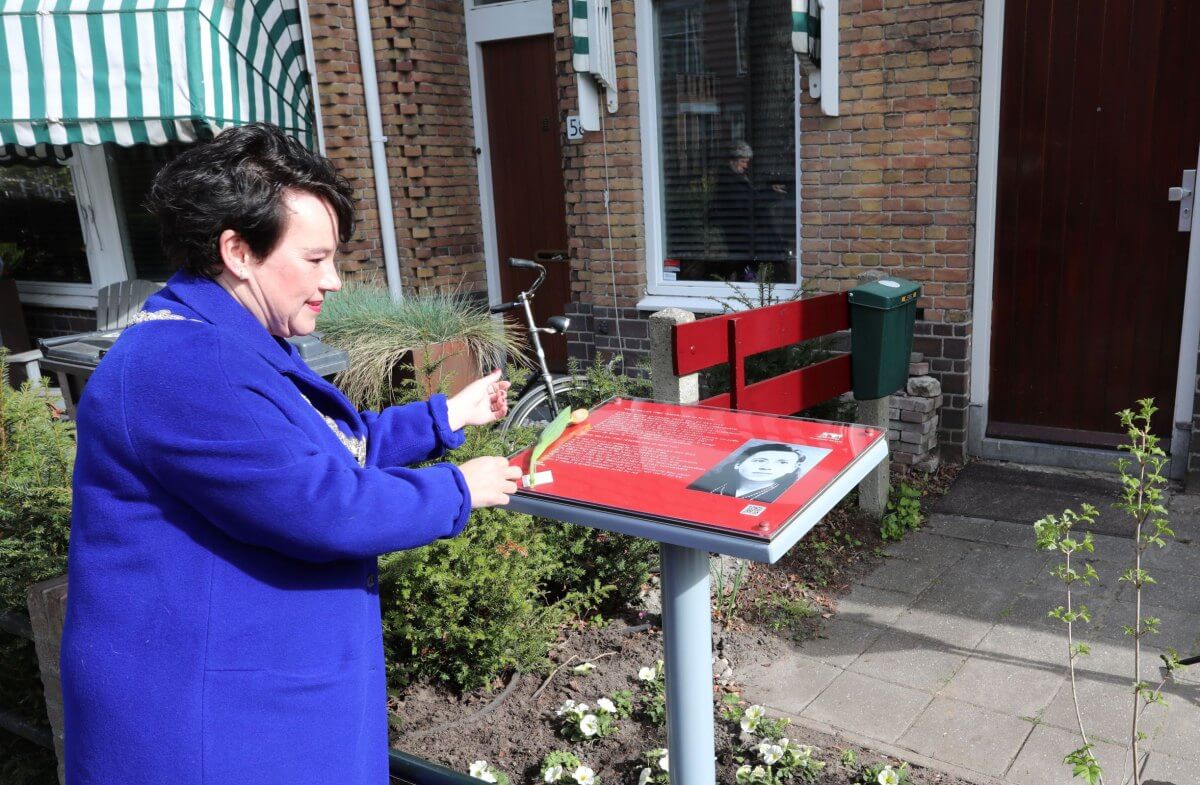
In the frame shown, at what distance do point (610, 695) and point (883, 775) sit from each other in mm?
996

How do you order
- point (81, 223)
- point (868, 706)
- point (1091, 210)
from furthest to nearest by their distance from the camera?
point (81, 223)
point (1091, 210)
point (868, 706)

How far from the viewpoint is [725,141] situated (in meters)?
6.55

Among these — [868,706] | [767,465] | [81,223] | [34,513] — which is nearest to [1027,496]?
[868,706]

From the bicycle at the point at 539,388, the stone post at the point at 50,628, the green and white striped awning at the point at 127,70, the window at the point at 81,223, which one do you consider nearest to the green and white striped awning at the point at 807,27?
the bicycle at the point at 539,388

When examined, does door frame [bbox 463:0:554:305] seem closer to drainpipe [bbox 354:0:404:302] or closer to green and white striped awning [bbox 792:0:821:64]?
drainpipe [bbox 354:0:404:302]

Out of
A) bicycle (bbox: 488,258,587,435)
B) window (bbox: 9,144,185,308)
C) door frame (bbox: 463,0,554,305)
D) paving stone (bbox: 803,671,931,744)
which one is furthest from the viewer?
window (bbox: 9,144,185,308)

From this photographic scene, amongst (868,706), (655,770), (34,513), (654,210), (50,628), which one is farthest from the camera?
(654,210)

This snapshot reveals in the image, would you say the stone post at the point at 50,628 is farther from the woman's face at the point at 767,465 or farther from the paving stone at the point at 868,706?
the paving stone at the point at 868,706

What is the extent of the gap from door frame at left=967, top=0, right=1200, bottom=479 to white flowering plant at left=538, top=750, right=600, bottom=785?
3833 mm

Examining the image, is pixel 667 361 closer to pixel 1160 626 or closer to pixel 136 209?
pixel 1160 626

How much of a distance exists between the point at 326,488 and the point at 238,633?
0.89 ft

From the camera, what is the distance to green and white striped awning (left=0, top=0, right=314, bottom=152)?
6531 mm

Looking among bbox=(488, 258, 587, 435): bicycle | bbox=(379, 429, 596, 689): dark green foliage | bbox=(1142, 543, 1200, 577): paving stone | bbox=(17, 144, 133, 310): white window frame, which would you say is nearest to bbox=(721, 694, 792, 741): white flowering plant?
bbox=(379, 429, 596, 689): dark green foliage

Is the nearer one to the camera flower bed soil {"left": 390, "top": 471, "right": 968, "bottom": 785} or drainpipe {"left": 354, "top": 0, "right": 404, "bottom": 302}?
flower bed soil {"left": 390, "top": 471, "right": 968, "bottom": 785}
